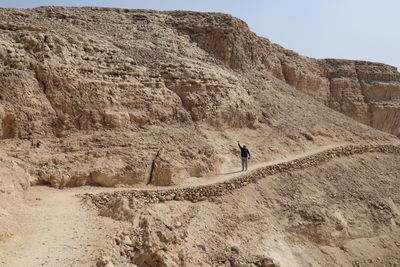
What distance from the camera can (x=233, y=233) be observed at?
1338 cm

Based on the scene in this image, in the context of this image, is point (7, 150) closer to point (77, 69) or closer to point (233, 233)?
point (77, 69)

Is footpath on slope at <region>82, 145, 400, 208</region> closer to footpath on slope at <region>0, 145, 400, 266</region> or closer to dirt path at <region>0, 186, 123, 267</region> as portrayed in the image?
footpath on slope at <region>0, 145, 400, 266</region>

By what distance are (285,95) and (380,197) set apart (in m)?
9.15

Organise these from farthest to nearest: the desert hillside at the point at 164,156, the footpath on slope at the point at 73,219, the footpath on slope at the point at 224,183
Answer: the footpath on slope at the point at 224,183 → the desert hillside at the point at 164,156 → the footpath on slope at the point at 73,219

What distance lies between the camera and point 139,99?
55.2 feet

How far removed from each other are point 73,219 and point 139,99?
697 cm

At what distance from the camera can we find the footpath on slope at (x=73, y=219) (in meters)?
9.05

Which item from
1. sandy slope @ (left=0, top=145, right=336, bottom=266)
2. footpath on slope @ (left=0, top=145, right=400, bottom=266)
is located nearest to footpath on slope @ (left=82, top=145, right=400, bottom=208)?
footpath on slope @ (left=0, top=145, right=400, bottom=266)

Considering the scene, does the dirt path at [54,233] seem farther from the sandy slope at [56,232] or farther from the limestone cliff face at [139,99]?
the limestone cliff face at [139,99]

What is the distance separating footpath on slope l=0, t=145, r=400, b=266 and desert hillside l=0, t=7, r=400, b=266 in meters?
0.06

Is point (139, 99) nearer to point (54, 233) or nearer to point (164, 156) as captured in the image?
point (164, 156)

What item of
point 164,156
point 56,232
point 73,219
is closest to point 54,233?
point 56,232

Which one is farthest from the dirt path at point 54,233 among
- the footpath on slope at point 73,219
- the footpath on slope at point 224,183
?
the footpath on slope at point 224,183

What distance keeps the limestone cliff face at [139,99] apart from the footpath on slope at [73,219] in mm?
966
